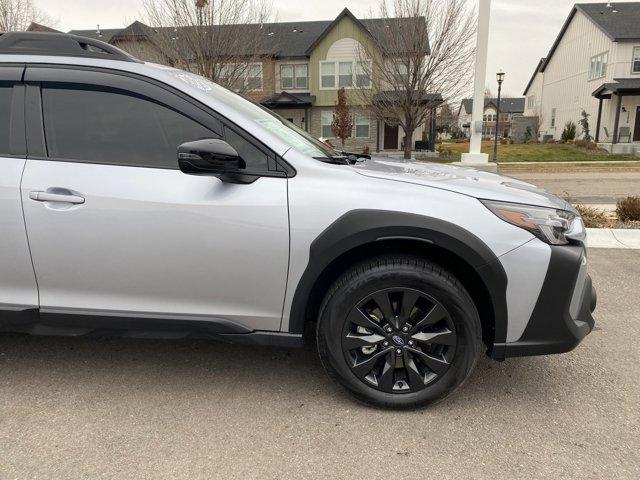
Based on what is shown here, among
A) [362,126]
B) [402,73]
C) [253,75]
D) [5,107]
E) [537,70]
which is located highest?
[537,70]

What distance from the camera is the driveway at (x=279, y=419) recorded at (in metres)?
2.25

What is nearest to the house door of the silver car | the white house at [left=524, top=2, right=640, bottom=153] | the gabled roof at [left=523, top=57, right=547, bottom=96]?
the white house at [left=524, top=2, right=640, bottom=153]

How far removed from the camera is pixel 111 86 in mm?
2629

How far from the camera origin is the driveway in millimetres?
2252

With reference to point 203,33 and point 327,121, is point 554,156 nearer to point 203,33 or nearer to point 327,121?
point 327,121

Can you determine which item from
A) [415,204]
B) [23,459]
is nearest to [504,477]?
[415,204]

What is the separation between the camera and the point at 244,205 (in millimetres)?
2473

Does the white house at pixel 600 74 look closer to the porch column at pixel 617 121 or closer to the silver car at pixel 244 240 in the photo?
the porch column at pixel 617 121

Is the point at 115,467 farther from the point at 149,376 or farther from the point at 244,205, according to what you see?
the point at 244,205

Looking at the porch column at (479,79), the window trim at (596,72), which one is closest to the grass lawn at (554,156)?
the window trim at (596,72)

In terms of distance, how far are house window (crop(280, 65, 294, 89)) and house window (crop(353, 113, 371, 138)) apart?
199 inches

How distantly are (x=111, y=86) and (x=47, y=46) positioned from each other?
1.50 feet

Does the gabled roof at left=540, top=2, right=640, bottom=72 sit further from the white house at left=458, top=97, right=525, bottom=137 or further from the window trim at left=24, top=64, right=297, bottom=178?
the window trim at left=24, top=64, right=297, bottom=178

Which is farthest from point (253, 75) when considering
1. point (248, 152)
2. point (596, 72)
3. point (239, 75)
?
point (596, 72)
